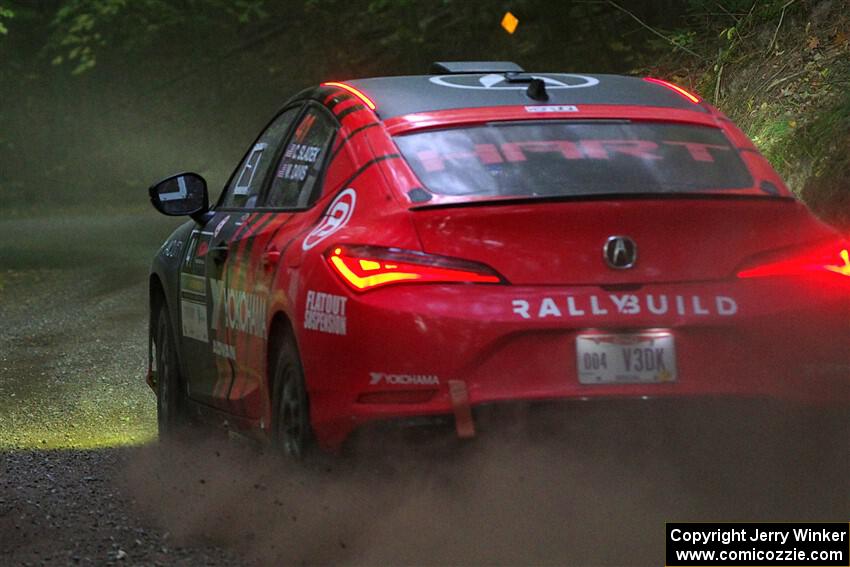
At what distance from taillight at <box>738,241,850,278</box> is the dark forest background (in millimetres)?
4597

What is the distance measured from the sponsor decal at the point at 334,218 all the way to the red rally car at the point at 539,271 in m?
0.01

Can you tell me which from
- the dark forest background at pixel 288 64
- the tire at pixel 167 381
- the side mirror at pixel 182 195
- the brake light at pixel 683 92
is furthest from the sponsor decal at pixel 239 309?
the dark forest background at pixel 288 64

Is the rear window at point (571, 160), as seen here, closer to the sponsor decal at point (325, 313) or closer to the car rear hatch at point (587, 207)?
the car rear hatch at point (587, 207)

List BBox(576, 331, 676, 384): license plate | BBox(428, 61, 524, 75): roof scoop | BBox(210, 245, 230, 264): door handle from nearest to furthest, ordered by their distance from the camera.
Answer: BBox(576, 331, 676, 384): license plate < BBox(428, 61, 524, 75): roof scoop < BBox(210, 245, 230, 264): door handle

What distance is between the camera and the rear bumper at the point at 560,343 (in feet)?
19.0

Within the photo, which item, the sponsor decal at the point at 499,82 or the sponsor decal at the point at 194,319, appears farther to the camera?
the sponsor decal at the point at 194,319

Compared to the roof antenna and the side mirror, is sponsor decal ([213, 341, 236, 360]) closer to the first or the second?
the side mirror

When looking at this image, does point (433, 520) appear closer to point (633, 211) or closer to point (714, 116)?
point (633, 211)

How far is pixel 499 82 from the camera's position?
7211 millimetres

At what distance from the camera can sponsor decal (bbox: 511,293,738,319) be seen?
5785mm

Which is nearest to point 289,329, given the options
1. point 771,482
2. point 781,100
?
point 771,482

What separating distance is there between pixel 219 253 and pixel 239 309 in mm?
569

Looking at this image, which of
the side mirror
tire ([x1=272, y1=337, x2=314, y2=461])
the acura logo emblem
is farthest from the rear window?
the side mirror

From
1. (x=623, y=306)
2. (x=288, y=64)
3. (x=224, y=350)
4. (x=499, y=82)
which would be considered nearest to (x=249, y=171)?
(x=224, y=350)
